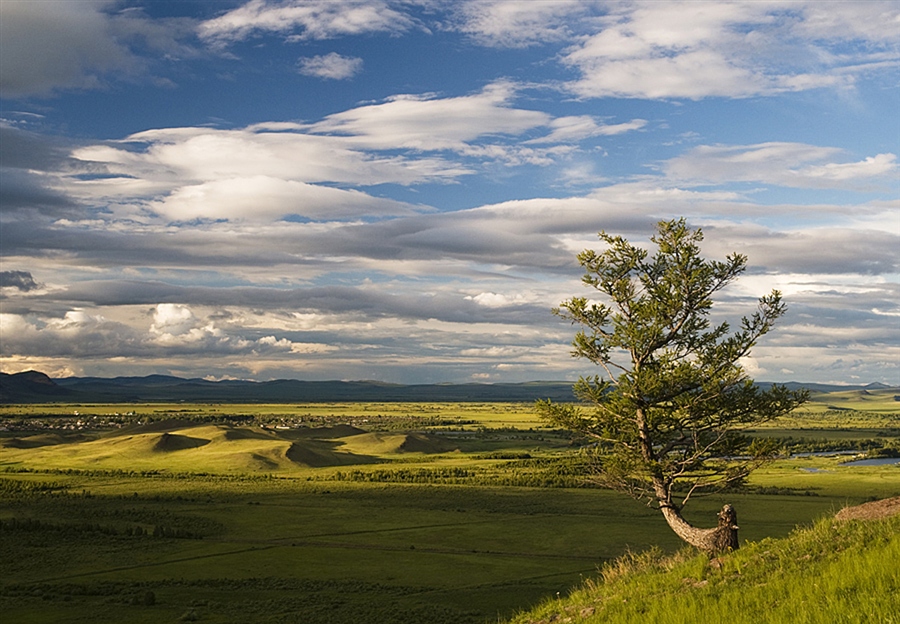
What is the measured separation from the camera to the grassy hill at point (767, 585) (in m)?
11.8

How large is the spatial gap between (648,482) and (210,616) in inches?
1061

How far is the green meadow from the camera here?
43.0 meters

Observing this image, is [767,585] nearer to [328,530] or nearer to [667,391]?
[667,391]

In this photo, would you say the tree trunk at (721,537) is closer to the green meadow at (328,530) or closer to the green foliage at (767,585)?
the green foliage at (767,585)

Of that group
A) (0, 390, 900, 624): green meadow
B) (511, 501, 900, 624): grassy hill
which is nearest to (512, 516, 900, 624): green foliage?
(511, 501, 900, 624): grassy hill

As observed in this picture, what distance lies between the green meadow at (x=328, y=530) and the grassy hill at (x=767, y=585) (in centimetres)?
131

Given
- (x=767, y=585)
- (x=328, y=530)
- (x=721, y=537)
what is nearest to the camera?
(x=767, y=585)

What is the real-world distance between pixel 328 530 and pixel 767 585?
5992cm

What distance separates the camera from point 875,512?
18.3m

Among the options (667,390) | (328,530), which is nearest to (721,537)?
(667,390)

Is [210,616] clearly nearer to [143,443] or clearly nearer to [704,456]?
[704,456]

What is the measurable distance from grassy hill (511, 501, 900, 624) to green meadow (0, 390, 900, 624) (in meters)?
1.31

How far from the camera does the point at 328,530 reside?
6956 centimetres

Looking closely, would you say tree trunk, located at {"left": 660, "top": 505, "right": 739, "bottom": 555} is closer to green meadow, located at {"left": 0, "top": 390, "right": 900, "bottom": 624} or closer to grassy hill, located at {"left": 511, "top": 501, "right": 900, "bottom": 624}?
grassy hill, located at {"left": 511, "top": 501, "right": 900, "bottom": 624}
